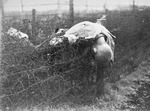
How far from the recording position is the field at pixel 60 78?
4233mm

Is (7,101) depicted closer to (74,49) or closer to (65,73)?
(65,73)

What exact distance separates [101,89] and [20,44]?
2469 mm

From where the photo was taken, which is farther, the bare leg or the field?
the bare leg

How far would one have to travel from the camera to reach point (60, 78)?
5.02m

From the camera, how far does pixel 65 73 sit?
5137 millimetres

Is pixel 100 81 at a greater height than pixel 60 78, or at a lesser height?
lesser

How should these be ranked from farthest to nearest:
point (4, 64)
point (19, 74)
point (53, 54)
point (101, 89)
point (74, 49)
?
point (101, 89) → point (74, 49) → point (53, 54) → point (19, 74) → point (4, 64)

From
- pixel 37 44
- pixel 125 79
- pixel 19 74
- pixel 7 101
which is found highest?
pixel 37 44

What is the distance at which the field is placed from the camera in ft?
13.9

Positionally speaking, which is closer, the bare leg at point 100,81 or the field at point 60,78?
the field at point 60,78

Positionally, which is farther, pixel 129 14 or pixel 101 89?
pixel 129 14

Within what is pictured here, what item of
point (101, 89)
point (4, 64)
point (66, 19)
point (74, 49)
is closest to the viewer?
point (4, 64)

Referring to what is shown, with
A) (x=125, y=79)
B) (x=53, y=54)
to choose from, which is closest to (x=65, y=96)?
(x=53, y=54)

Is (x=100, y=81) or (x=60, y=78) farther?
(x=100, y=81)
